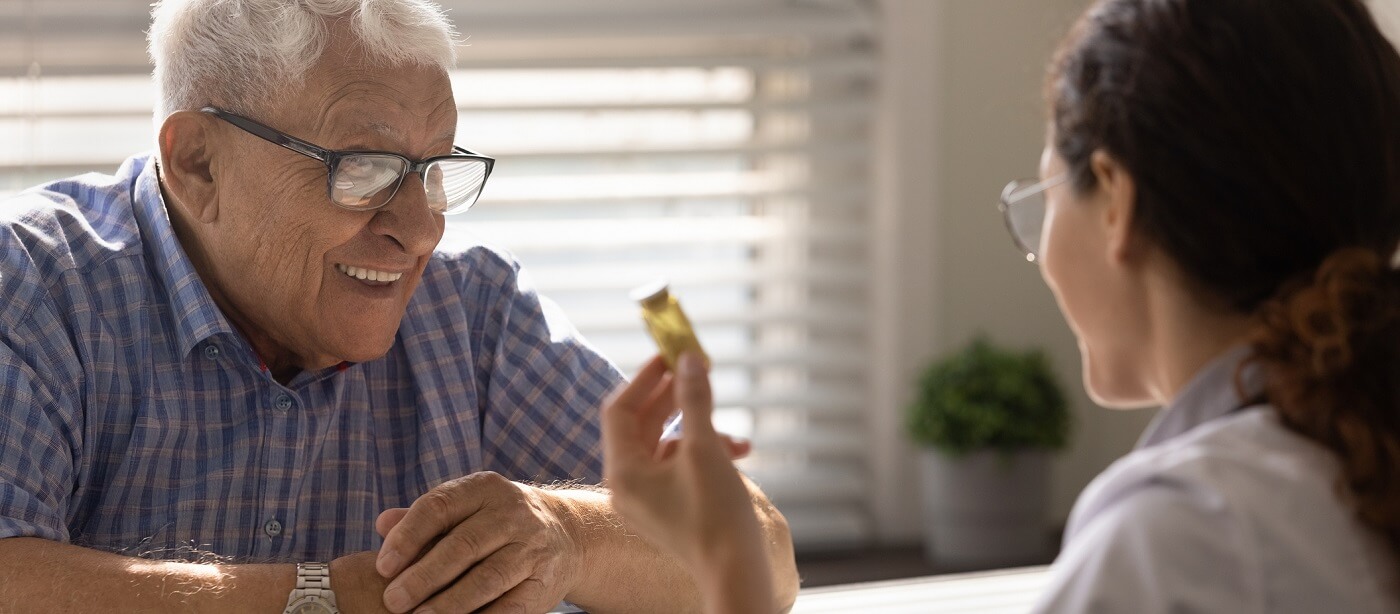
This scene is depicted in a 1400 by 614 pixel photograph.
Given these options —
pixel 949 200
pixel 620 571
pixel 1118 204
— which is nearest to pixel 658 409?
pixel 1118 204

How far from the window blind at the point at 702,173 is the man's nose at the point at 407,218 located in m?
1.95

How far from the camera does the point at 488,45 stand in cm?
355

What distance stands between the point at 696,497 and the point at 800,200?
3004 millimetres

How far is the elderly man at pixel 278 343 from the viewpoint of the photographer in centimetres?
146

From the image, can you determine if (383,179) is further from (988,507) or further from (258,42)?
(988,507)

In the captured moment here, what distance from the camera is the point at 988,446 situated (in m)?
3.75

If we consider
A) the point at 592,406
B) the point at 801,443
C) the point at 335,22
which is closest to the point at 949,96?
the point at 801,443

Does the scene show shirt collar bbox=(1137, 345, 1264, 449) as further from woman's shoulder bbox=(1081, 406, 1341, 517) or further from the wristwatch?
the wristwatch

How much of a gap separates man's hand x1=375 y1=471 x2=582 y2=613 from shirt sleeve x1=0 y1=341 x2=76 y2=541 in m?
0.36

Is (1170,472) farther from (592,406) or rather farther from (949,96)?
(949,96)

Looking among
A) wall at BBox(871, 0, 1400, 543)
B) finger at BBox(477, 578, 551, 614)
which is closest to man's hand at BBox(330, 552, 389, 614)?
finger at BBox(477, 578, 551, 614)

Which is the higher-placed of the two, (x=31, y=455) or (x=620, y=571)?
(x=31, y=455)

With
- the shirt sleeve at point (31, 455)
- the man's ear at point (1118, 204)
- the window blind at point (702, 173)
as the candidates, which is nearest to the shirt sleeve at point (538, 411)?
the shirt sleeve at point (31, 455)

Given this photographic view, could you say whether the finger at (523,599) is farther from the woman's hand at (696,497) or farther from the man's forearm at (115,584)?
the woman's hand at (696,497)
